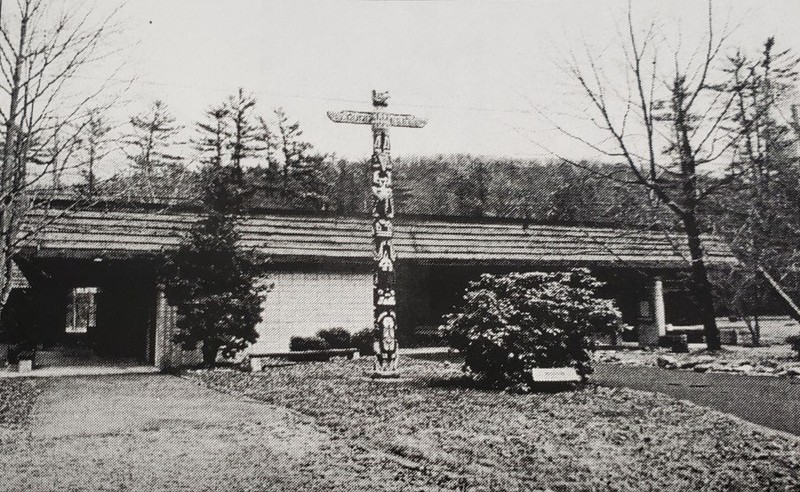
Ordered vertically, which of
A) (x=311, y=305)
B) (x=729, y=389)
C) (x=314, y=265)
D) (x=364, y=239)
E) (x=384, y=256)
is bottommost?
(x=729, y=389)

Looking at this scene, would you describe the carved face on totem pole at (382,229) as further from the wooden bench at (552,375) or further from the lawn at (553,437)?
the wooden bench at (552,375)

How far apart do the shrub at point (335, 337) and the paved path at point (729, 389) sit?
7.71 m

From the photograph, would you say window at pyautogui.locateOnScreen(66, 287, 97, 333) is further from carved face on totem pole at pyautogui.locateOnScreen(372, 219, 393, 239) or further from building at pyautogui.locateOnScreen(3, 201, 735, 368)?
carved face on totem pole at pyautogui.locateOnScreen(372, 219, 393, 239)

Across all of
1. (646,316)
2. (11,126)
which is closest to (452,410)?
(11,126)

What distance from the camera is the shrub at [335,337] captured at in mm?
19609

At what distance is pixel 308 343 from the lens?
19.0m

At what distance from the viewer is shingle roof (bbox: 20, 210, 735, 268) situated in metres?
18.0

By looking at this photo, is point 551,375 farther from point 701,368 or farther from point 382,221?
point 701,368

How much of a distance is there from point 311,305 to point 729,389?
12408 millimetres

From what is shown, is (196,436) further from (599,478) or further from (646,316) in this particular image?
(646,316)

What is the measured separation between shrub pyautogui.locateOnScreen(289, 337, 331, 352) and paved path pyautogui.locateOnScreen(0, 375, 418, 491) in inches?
324

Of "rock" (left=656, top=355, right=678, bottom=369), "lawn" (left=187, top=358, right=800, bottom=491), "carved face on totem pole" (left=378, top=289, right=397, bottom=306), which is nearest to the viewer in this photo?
"lawn" (left=187, top=358, right=800, bottom=491)

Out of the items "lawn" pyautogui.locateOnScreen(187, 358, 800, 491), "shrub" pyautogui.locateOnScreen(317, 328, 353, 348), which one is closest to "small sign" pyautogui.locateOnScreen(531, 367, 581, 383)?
"lawn" pyautogui.locateOnScreen(187, 358, 800, 491)

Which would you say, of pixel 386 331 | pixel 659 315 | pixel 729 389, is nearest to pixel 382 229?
pixel 386 331
